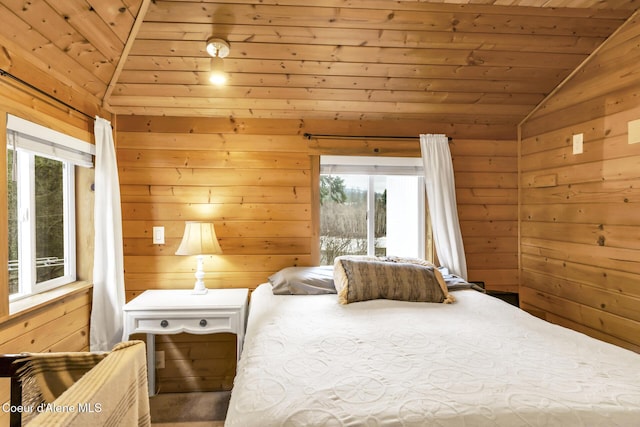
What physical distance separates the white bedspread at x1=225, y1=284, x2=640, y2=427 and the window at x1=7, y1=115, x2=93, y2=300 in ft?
4.50

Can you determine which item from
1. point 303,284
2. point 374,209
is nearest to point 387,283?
point 303,284

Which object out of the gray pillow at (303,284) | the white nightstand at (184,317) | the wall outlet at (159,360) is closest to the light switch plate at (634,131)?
the gray pillow at (303,284)

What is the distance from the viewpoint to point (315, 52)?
2023 millimetres

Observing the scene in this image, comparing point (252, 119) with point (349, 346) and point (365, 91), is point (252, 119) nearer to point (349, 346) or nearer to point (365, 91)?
point (365, 91)

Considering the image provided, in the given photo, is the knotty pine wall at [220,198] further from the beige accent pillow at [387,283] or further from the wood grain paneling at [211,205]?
the beige accent pillow at [387,283]

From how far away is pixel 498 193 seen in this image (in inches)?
105

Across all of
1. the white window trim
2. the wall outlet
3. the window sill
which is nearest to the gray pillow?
the wall outlet

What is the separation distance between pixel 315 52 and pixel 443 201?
143 centimetres

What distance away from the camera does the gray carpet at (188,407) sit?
6.63 feet

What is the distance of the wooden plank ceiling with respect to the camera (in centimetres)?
172

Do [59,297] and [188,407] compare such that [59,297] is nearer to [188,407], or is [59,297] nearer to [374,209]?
[188,407]

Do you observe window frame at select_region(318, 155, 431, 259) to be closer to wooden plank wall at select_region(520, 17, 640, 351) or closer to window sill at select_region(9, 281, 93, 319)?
wooden plank wall at select_region(520, 17, 640, 351)

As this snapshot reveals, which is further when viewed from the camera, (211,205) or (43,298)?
(211,205)

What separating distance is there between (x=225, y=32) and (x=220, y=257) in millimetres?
1529
